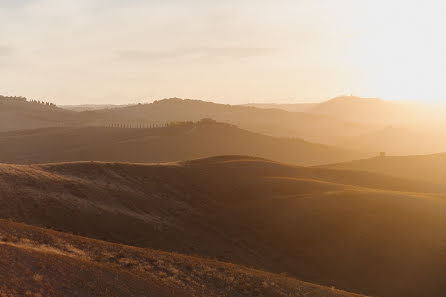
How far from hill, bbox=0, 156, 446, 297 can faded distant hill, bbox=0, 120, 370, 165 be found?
4570cm

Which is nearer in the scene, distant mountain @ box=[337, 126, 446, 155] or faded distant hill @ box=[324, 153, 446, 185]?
faded distant hill @ box=[324, 153, 446, 185]

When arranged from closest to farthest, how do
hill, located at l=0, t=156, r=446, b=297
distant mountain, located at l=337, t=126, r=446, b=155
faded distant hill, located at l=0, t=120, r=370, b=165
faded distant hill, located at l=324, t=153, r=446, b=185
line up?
1. hill, located at l=0, t=156, r=446, b=297
2. faded distant hill, located at l=324, t=153, r=446, b=185
3. faded distant hill, located at l=0, t=120, r=370, b=165
4. distant mountain, located at l=337, t=126, r=446, b=155

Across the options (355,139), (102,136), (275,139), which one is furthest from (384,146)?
(102,136)

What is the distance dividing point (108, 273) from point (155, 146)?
246ft

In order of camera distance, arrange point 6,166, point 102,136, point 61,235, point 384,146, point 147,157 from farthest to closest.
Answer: point 384,146
point 102,136
point 147,157
point 6,166
point 61,235

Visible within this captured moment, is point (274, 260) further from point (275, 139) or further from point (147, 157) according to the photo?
point (275, 139)

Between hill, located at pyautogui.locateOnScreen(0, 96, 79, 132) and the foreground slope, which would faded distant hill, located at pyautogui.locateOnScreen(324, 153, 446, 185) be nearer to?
the foreground slope

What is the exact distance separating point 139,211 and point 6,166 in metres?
8.81

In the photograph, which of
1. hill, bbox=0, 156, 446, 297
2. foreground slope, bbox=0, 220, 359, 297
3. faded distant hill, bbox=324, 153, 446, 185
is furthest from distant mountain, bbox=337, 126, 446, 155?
foreground slope, bbox=0, 220, 359, 297

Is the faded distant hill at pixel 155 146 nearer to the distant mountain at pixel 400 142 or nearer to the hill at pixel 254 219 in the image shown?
the distant mountain at pixel 400 142

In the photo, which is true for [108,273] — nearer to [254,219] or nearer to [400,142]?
[254,219]

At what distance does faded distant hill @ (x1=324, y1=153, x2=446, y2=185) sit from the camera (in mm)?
65062

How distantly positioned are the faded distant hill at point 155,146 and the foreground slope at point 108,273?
63.7 metres

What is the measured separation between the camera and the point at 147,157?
269ft
